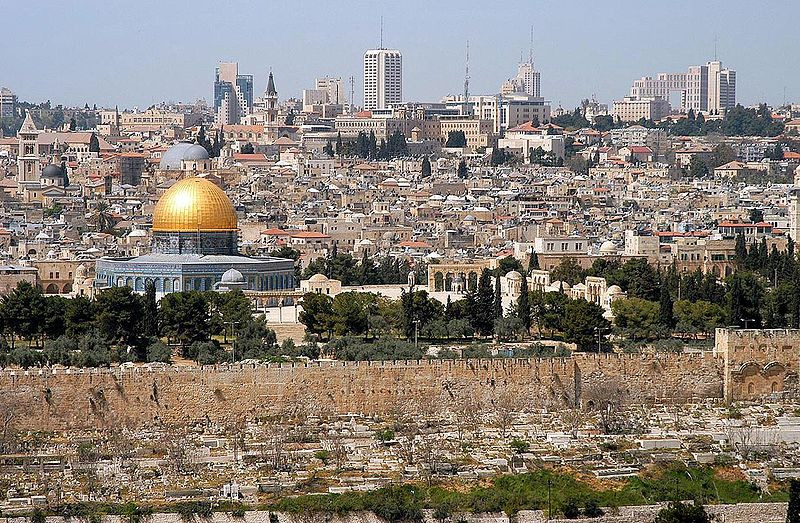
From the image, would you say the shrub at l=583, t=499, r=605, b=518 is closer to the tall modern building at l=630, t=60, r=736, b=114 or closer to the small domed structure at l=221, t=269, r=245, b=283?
the small domed structure at l=221, t=269, r=245, b=283

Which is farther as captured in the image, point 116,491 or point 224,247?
point 224,247

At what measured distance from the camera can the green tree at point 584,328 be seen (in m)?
39.3

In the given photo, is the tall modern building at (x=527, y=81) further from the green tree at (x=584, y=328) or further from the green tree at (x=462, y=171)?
the green tree at (x=584, y=328)

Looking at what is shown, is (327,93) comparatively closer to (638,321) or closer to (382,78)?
(382,78)

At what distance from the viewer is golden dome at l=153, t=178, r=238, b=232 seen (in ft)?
163

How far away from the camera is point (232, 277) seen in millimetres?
47375

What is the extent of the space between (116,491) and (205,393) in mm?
5526

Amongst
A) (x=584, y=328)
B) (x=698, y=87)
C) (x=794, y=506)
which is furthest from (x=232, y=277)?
(x=698, y=87)

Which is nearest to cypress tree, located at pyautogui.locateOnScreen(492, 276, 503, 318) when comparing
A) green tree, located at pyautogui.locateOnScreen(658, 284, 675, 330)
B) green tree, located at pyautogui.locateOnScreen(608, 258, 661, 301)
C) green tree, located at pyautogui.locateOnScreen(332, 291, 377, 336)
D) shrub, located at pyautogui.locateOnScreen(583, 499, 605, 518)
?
green tree, located at pyautogui.locateOnScreen(332, 291, 377, 336)

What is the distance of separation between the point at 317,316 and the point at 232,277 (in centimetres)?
687

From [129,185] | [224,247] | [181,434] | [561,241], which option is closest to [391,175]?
[129,185]

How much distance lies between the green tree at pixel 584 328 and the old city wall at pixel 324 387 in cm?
426

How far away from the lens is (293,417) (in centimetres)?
3284

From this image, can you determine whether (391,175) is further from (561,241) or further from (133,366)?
A: (133,366)
